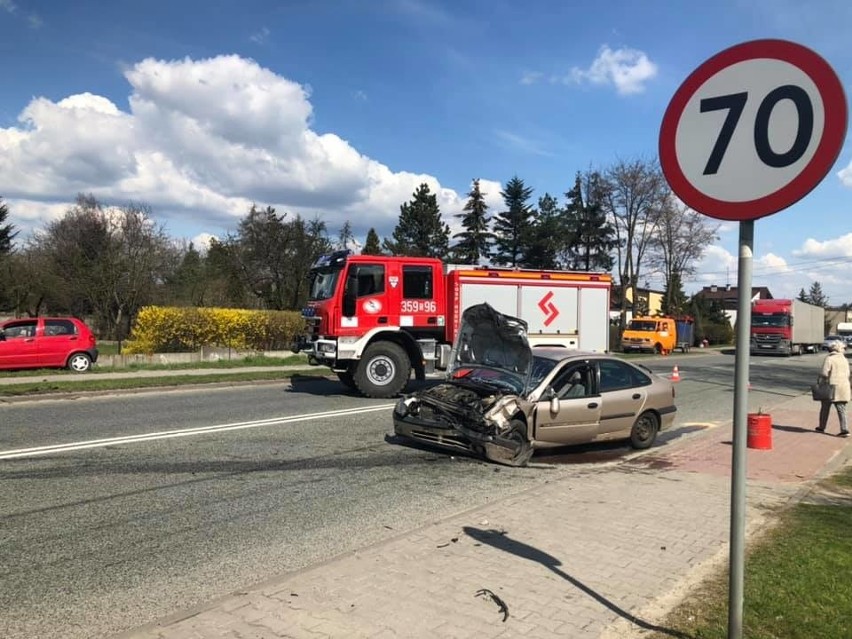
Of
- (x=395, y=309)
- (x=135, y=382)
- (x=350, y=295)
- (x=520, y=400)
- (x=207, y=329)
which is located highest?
(x=350, y=295)

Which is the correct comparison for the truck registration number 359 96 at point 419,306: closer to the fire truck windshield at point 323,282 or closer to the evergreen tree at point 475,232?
the fire truck windshield at point 323,282

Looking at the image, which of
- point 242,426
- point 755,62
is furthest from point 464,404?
point 755,62

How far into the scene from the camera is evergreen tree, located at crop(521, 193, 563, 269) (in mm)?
58281

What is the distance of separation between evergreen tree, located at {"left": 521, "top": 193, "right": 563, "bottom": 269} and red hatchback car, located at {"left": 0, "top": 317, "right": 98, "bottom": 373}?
145 ft

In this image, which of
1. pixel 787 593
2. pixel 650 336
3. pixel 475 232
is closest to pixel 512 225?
pixel 475 232

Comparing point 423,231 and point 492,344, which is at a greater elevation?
point 423,231

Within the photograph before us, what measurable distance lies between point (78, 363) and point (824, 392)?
18624mm

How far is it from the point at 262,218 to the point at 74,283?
1719 cm

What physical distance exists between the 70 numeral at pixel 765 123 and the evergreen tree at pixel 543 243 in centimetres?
5635

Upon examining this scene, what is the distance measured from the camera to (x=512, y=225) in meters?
60.4

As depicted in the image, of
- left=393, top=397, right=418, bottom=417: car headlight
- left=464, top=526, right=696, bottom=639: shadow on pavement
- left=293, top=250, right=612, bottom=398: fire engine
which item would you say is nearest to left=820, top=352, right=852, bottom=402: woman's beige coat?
left=293, top=250, right=612, bottom=398: fire engine

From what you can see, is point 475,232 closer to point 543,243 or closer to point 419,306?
point 543,243

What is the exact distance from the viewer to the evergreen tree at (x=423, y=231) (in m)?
64.0

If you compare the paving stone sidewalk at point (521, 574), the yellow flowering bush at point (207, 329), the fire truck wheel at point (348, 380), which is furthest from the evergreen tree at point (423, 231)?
the paving stone sidewalk at point (521, 574)
